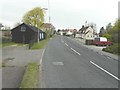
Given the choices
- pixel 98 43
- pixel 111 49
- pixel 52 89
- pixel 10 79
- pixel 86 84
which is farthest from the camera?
pixel 98 43

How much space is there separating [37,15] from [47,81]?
82.4 metres

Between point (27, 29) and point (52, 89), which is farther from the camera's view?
point (27, 29)

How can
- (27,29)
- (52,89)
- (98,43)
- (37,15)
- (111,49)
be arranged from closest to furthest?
(52,89), (111,49), (98,43), (27,29), (37,15)

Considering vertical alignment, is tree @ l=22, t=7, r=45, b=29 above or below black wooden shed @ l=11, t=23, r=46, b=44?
above

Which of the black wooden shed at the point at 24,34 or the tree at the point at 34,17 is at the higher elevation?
the tree at the point at 34,17

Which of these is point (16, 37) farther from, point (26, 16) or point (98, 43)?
point (26, 16)

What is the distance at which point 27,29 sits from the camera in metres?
59.4

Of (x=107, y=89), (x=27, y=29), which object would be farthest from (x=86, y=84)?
(x=27, y=29)

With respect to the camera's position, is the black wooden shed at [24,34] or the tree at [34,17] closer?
the black wooden shed at [24,34]

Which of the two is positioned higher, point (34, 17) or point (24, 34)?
point (34, 17)

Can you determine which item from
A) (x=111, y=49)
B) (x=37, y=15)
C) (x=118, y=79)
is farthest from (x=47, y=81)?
(x=37, y=15)

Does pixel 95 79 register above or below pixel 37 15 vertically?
below

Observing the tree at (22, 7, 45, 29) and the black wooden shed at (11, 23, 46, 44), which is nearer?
the black wooden shed at (11, 23, 46, 44)

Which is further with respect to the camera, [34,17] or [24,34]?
[34,17]
